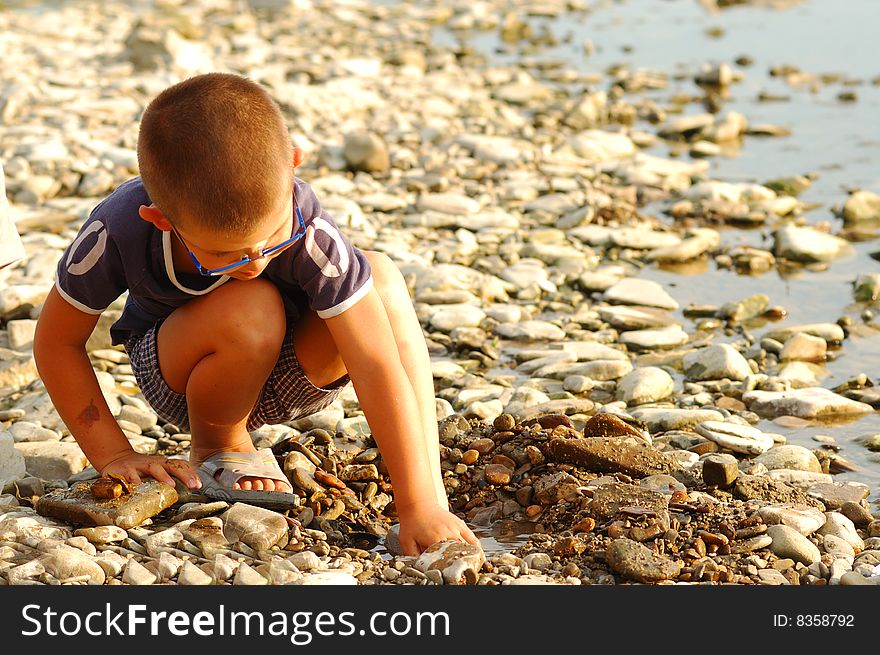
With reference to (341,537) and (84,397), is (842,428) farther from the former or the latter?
(84,397)

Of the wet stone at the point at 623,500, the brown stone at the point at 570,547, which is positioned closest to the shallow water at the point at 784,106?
the wet stone at the point at 623,500

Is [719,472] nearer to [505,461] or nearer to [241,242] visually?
[505,461]

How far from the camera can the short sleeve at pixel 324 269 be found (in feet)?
9.34

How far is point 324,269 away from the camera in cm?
285

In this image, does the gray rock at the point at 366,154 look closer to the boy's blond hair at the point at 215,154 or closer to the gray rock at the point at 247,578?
the boy's blond hair at the point at 215,154

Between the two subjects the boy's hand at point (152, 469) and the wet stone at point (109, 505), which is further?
the boy's hand at point (152, 469)

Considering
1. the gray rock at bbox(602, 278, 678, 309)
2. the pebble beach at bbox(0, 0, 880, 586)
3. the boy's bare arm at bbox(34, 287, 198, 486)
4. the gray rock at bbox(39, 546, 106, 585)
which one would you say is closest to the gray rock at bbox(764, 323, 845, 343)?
the pebble beach at bbox(0, 0, 880, 586)

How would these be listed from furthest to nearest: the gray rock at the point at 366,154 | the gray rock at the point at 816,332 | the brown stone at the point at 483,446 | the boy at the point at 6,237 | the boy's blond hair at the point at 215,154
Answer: the gray rock at the point at 366,154
the gray rock at the point at 816,332
the brown stone at the point at 483,446
the boy at the point at 6,237
the boy's blond hair at the point at 215,154

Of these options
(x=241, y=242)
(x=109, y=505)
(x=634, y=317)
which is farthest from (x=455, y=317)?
(x=241, y=242)

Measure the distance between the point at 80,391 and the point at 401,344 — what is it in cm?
79

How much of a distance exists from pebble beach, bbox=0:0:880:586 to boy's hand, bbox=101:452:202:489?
1.9 inches

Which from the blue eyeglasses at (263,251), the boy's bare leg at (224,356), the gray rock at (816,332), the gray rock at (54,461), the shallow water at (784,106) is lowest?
the shallow water at (784,106)

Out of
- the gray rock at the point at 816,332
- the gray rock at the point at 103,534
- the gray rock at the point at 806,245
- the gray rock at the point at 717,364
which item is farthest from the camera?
the gray rock at the point at 806,245

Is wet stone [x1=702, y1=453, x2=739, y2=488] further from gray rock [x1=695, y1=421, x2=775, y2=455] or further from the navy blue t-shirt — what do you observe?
the navy blue t-shirt
